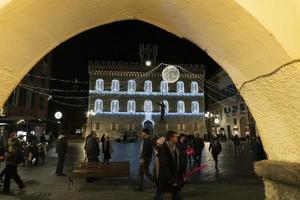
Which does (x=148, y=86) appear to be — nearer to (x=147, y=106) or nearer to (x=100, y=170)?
(x=147, y=106)

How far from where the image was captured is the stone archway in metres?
1.62

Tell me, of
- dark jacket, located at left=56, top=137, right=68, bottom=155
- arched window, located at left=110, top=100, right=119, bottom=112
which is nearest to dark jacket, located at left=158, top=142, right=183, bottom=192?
dark jacket, located at left=56, top=137, right=68, bottom=155

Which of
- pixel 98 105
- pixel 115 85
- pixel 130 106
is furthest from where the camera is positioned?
pixel 115 85

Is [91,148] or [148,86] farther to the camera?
[148,86]

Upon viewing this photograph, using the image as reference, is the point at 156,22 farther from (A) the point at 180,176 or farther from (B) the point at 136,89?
(B) the point at 136,89

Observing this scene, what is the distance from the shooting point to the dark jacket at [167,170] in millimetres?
4734

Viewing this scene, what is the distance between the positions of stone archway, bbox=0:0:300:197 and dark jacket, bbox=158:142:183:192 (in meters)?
2.85

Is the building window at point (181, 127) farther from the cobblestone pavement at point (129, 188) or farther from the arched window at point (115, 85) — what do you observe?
the cobblestone pavement at point (129, 188)

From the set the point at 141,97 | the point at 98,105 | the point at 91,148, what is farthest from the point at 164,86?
the point at 91,148

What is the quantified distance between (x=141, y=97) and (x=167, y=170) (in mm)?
42706

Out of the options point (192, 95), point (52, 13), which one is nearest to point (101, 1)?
point (52, 13)

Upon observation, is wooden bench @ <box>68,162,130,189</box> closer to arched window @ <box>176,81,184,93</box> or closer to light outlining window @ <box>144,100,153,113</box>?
light outlining window @ <box>144,100,153,113</box>

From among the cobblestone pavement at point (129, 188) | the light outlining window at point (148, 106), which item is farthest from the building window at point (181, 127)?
the cobblestone pavement at point (129, 188)

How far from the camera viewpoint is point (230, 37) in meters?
1.88
